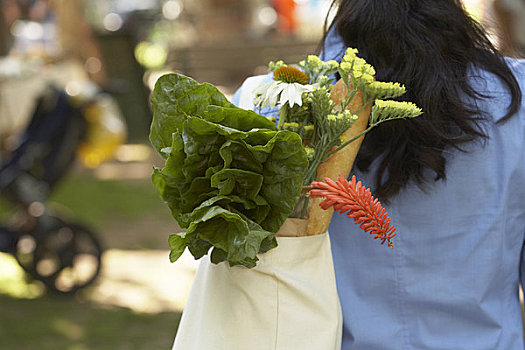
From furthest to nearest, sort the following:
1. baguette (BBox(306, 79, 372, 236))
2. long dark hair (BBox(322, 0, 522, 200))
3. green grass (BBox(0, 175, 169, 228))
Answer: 1. green grass (BBox(0, 175, 169, 228))
2. long dark hair (BBox(322, 0, 522, 200))
3. baguette (BBox(306, 79, 372, 236))

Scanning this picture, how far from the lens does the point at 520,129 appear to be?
137 cm

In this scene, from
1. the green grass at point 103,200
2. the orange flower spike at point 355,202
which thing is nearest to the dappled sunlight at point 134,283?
the green grass at point 103,200

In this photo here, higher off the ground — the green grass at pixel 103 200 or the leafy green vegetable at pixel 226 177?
the leafy green vegetable at pixel 226 177

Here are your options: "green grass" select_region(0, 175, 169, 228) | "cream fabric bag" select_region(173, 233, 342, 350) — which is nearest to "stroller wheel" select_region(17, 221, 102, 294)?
"green grass" select_region(0, 175, 169, 228)

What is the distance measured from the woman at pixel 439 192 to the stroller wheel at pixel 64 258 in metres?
3.55

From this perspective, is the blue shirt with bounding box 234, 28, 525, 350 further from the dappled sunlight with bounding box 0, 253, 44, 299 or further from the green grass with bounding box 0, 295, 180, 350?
the dappled sunlight with bounding box 0, 253, 44, 299

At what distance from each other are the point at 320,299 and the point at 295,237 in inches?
4.4

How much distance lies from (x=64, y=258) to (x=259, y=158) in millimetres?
3893

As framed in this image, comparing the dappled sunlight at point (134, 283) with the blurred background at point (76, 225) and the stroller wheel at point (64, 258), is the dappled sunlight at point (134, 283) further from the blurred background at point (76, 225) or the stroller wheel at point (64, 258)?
the stroller wheel at point (64, 258)

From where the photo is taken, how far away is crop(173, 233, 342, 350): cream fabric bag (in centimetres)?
115

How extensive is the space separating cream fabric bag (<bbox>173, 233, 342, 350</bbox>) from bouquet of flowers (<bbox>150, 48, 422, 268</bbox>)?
43 mm

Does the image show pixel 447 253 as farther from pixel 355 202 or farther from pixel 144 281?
pixel 144 281

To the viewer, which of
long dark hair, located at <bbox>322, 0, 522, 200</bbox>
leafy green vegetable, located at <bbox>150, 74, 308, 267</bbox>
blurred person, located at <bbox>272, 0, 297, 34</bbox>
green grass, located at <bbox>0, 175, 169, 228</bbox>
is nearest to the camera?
leafy green vegetable, located at <bbox>150, 74, 308, 267</bbox>

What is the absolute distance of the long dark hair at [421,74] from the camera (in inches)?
51.2
